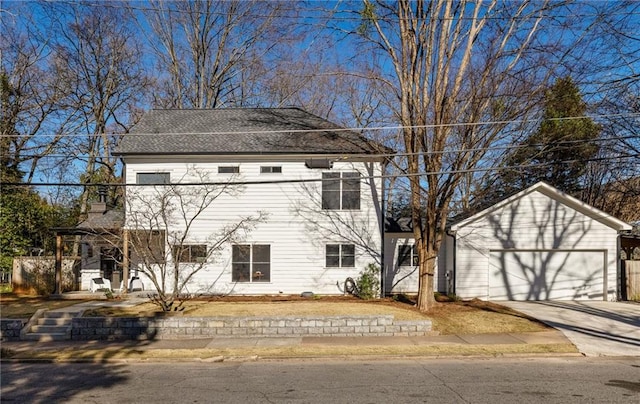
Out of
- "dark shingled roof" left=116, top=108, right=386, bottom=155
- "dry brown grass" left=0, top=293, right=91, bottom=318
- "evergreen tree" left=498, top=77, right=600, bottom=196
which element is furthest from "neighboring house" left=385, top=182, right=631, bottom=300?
"dry brown grass" left=0, top=293, right=91, bottom=318

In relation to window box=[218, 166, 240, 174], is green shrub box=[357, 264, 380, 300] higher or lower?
lower

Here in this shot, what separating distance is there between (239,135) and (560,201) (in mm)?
13248

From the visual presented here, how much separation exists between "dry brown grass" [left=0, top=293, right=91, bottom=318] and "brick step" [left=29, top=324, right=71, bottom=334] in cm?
163

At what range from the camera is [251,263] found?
68.8 ft

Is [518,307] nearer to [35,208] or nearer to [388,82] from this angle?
[388,82]

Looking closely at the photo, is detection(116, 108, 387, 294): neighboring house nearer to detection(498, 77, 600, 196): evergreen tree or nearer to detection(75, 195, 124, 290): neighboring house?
detection(75, 195, 124, 290): neighboring house

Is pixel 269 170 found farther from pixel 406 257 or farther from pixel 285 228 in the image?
pixel 406 257

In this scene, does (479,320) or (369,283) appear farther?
(369,283)

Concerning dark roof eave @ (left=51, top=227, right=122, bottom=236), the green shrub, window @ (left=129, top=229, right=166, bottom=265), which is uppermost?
dark roof eave @ (left=51, top=227, right=122, bottom=236)

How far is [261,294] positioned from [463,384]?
41.0 ft

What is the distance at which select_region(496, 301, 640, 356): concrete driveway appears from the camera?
13023mm

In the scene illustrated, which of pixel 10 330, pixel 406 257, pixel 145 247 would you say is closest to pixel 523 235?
pixel 406 257

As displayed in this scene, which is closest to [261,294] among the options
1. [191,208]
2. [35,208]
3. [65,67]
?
[191,208]

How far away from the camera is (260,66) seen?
117 feet
